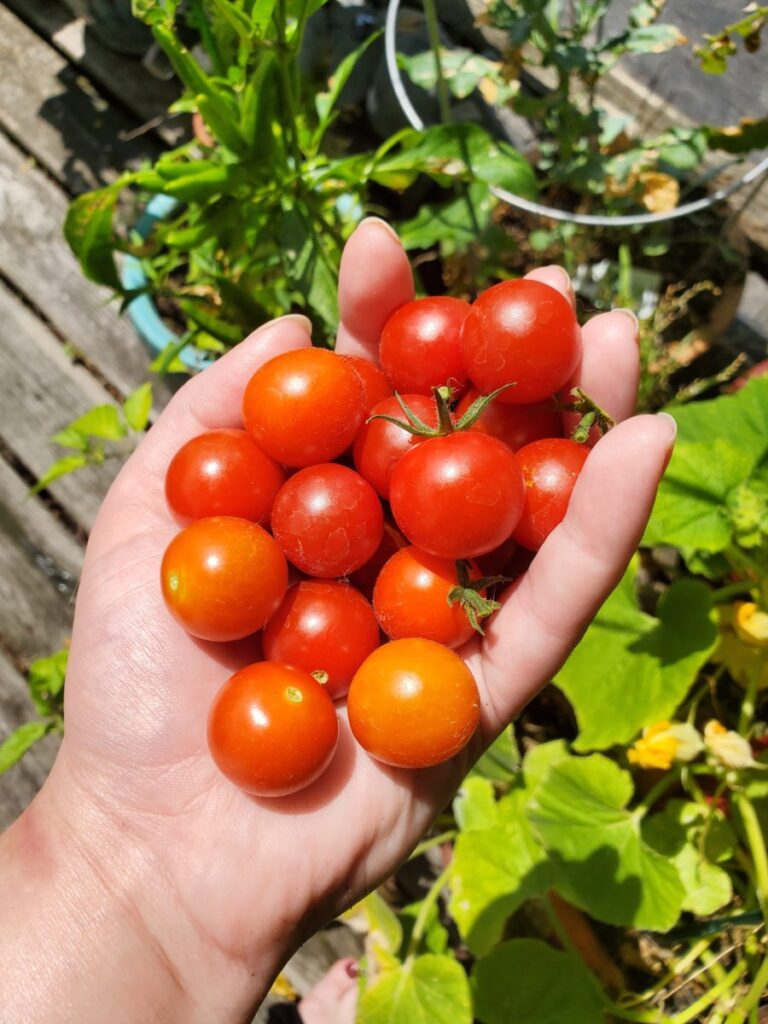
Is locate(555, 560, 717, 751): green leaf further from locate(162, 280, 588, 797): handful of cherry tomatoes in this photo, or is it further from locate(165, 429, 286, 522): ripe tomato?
locate(165, 429, 286, 522): ripe tomato

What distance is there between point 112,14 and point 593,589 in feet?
6.67

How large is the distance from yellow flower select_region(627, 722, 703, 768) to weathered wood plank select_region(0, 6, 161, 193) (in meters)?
1.93

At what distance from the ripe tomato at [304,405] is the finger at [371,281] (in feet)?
0.57

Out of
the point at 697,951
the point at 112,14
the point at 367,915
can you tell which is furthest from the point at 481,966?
the point at 112,14

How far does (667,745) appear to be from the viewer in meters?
1.46

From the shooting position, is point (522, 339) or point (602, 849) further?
point (602, 849)

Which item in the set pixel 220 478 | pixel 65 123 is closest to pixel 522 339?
pixel 220 478

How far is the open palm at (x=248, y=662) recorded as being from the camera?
42.3 inches

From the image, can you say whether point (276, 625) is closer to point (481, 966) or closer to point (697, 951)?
point (481, 966)

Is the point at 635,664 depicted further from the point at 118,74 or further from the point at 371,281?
the point at 118,74

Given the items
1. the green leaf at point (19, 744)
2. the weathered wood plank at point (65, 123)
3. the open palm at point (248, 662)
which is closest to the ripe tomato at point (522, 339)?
the open palm at point (248, 662)

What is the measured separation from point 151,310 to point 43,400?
1.37 ft

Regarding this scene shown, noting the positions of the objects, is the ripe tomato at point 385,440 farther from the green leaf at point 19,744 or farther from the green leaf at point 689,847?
the green leaf at point 19,744

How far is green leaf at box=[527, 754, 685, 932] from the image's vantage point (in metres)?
1.39
